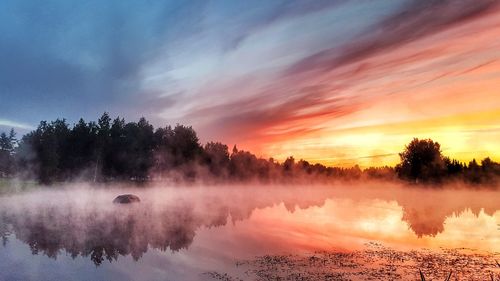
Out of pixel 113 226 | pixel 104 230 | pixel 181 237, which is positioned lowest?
pixel 181 237

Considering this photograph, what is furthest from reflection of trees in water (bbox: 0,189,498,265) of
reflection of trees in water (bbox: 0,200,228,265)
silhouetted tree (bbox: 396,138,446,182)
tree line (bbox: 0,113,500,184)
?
silhouetted tree (bbox: 396,138,446,182)

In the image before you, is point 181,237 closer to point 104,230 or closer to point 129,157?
point 104,230

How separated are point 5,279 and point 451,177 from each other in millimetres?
155218

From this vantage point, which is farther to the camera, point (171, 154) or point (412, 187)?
point (412, 187)

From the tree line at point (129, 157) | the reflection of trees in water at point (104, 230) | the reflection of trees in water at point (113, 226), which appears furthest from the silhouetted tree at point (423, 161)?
the reflection of trees in water at point (104, 230)

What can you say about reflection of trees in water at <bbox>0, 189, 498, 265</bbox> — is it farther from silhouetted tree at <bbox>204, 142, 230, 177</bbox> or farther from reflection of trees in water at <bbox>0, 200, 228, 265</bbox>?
silhouetted tree at <bbox>204, 142, 230, 177</bbox>

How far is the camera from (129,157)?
117 meters

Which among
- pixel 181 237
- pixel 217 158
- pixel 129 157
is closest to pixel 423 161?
pixel 217 158

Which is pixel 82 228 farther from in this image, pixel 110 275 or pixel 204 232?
pixel 110 275

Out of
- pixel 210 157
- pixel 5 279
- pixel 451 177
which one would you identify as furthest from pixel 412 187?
pixel 5 279

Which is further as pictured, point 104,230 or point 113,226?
point 113,226

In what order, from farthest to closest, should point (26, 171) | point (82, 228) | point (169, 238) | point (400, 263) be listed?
point (26, 171) < point (82, 228) < point (169, 238) < point (400, 263)

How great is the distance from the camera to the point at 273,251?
3269cm


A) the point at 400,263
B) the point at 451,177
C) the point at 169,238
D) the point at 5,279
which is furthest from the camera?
the point at 451,177
